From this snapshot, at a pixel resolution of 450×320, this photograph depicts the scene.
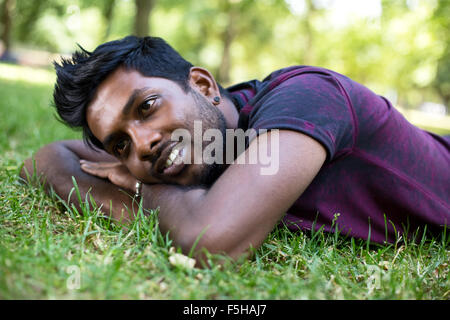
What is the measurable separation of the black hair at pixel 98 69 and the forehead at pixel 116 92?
0.05 metres

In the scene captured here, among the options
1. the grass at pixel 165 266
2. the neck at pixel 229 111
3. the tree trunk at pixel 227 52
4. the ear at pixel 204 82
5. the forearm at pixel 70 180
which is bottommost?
the grass at pixel 165 266

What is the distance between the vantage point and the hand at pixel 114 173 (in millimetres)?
2807

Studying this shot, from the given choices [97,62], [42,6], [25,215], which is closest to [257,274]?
[25,215]

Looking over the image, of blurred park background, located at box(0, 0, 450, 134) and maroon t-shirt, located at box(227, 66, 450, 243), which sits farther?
blurred park background, located at box(0, 0, 450, 134)

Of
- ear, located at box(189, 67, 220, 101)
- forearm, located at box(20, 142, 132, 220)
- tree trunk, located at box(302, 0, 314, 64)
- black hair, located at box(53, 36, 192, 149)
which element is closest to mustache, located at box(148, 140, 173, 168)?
forearm, located at box(20, 142, 132, 220)

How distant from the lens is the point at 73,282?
159 centimetres

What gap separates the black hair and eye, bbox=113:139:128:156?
1.29ft

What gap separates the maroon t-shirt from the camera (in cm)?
226

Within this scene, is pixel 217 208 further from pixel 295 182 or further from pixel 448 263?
pixel 448 263

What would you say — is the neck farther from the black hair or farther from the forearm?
the forearm

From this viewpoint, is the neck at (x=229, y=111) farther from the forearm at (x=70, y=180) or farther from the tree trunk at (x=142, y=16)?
the tree trunk at (x=142, y=16)

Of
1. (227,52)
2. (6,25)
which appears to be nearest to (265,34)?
(227,52)

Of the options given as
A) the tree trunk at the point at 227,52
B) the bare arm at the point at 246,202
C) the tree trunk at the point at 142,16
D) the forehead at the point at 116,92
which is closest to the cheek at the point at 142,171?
the forehead at the point at 116,92
